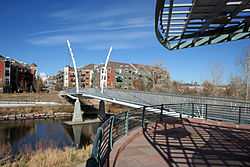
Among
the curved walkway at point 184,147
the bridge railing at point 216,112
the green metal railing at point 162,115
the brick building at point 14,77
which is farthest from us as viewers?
the brick building at point 14,77

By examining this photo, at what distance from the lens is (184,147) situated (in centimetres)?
834

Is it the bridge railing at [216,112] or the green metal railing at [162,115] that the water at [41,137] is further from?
the bridge railing at [216,112]

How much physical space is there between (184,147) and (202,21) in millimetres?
3868

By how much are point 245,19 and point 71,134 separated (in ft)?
96.3

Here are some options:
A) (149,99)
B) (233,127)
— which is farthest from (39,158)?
(233,127)

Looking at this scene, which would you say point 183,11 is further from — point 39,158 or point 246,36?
point 39,158

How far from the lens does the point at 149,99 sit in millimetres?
21406

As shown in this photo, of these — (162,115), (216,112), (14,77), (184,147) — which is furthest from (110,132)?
(14,77)

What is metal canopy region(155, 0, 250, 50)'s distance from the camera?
6457 millimetres

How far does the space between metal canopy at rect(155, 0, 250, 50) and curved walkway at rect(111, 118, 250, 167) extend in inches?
148

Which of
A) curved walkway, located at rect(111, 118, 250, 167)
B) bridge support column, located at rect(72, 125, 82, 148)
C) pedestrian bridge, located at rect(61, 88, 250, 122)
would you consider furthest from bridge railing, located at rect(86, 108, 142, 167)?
bridge support column, located at rect(72, 125, 82, 148)

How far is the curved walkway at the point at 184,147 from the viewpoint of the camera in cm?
680

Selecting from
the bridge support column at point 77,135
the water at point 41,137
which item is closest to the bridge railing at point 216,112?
the bridge support column at point 77,135

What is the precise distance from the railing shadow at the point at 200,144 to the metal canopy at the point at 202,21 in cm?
374
